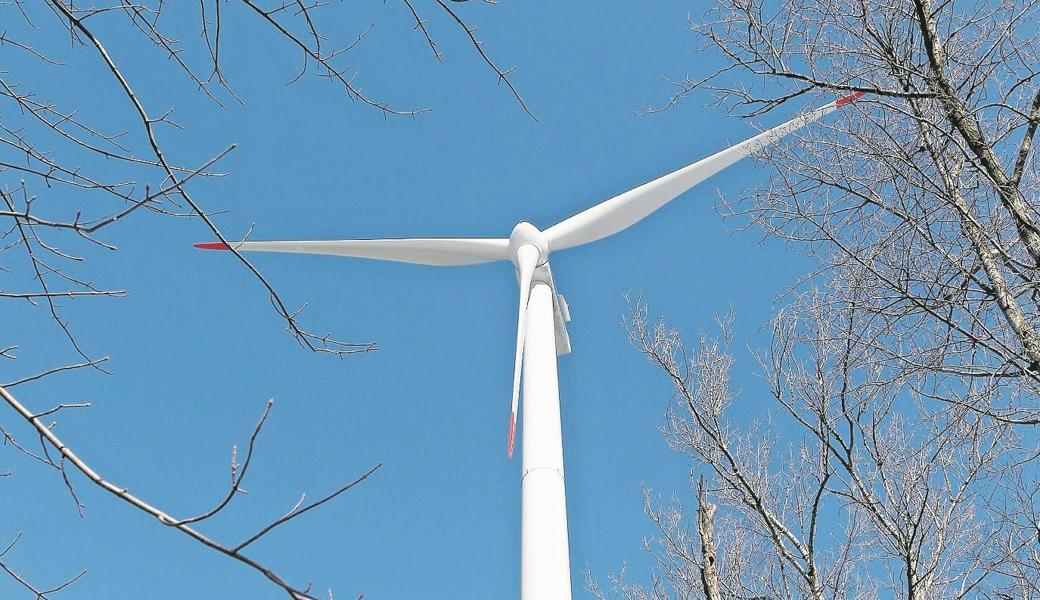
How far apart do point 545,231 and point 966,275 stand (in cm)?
812

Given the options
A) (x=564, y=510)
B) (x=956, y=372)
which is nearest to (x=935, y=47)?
(x=956, y=372)

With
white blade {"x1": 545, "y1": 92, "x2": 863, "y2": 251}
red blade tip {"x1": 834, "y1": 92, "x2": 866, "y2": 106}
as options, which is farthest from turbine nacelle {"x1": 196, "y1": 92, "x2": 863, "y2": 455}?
red blade tip {"x1": 834, "y1": 92, "x2": 866, "y2": 106}

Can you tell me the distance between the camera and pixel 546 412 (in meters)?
10.0

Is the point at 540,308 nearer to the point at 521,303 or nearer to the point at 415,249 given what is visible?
the point at 521,303

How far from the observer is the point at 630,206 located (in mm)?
12180

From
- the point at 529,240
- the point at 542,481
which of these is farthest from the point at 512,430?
the point at 529,240

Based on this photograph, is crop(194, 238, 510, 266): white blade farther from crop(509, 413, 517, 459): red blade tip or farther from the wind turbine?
crop(509, 413, 517, 459): red blade tip

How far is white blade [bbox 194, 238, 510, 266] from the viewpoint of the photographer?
41.2 ft

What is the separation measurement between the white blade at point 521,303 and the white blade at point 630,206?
422 mm

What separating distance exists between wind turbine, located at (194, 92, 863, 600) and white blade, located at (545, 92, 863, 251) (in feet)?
0.04

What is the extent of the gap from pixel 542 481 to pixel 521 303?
2479 mm

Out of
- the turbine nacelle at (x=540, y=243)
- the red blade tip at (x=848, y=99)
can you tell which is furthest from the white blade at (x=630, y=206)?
the red blade tip at (x=848, y=99)

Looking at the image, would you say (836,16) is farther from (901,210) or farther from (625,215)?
(625,215)

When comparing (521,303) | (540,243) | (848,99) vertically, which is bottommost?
(848,99)
